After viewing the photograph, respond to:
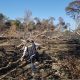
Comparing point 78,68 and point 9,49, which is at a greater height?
point 9,49

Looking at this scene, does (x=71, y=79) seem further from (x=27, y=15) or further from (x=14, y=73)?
(x=27, y=15)

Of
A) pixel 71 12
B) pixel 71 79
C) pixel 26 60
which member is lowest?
pixel 71 79

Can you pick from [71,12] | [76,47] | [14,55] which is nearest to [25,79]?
[14,55]

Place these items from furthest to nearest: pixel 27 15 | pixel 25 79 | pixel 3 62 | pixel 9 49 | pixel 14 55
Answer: pixel 27 15
pixel 9 49
pixel 14 55
pixel 3 62
pixel 25 79

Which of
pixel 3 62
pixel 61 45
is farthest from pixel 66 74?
pixel 61 45

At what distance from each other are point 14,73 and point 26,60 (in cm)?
117

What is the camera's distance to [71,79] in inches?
331

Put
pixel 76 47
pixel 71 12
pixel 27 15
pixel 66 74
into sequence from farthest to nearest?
pixel 27 15 < pixel 71 12 < pixel 76 47 < pixel 66 74

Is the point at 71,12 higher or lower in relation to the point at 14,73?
higher

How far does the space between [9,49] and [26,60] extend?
5.73 feet

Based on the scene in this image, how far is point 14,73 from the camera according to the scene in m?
8.65

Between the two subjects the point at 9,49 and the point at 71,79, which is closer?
the point at 71,79

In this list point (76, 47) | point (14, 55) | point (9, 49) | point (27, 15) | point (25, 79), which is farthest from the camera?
point (27, 15)

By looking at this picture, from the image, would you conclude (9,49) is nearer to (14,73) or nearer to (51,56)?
(51,56)
